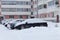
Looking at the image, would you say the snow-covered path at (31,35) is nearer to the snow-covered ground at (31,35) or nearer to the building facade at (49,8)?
the snow-covered ground at (31,35)

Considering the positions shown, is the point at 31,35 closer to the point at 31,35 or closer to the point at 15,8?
the point at 31,35

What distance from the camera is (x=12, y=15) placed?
75.6m

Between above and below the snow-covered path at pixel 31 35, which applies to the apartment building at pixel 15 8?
below

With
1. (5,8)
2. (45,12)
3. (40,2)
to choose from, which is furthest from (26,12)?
(45,12)

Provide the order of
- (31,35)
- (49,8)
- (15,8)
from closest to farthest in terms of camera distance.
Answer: (31,35) → (49,8) → (15,8)

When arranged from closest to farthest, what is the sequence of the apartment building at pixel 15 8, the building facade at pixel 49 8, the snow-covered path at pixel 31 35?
the snow-covered path at pixel 31 35 → the building facade at pixel 49 8 → the apartment building at pixel 15 8

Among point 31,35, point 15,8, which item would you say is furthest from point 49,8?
point 31,35

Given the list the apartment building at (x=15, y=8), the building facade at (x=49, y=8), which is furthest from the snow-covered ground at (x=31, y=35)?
the apartment building at (x=15, y=8)

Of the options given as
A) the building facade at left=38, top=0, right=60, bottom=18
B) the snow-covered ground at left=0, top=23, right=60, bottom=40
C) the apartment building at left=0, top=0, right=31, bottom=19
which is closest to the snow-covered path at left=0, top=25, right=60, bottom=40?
the snow-covered ground at left=0, top=23, right=60, bottom=40

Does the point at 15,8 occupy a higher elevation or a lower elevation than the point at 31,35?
lower

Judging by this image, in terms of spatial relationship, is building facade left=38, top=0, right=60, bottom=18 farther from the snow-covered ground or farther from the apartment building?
the snow-covered ground

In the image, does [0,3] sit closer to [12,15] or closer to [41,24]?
[12,15]

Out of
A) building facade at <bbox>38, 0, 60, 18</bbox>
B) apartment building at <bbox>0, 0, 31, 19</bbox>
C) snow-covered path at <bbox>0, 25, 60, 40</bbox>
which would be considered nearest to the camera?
snow-covered path at <bbox>0, 25, 60, 40</bbox>

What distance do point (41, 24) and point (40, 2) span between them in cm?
4242
